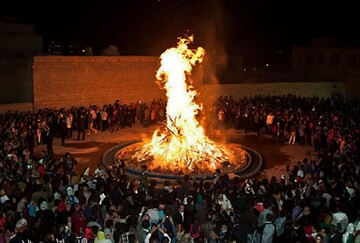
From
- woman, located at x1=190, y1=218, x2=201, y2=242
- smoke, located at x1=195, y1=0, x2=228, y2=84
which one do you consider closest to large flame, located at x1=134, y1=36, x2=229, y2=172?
woman, located at x1=190, y1=218, x2=201, y2=242

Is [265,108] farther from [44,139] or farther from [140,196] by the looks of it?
[140,196]

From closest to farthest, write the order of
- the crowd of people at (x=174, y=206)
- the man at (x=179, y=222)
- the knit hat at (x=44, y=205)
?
the crowd of people at (x=174, y=206) < the man at (x=179, y=222) < the knit hat at (x=44, y=205)

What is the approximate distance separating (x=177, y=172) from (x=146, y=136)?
659 centimetres

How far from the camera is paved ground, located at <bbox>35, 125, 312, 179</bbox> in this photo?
60.2 feet

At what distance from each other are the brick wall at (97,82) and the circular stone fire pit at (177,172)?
6.38 meters

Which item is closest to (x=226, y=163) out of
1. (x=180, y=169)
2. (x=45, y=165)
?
(x=180, y=169)

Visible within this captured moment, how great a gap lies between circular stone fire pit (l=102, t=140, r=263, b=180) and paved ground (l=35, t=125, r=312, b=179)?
0.40m

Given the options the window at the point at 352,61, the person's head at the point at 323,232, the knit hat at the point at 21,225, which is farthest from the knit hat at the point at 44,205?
the window at the point at 352,61

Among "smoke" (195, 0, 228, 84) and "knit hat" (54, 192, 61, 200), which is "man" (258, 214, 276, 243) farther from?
"smoke" (195, 0, 228, 84)

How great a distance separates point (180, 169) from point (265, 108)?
973cm

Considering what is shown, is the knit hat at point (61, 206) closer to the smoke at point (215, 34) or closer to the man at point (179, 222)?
the man at point (179, 222)

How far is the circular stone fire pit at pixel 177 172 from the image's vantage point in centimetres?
1609

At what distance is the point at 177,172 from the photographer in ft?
53.8

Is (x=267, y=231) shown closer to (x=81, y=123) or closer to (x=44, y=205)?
(x=44, y=205)
